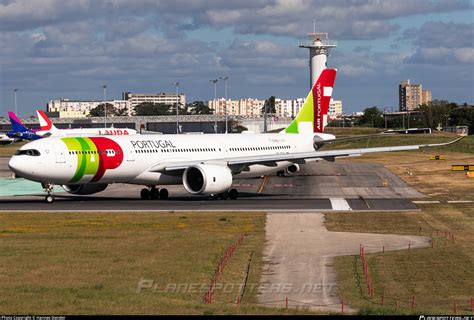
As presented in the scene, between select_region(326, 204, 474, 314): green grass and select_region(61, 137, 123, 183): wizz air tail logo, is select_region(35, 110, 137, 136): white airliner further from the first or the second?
select_region(326, 204, 474, 314): green grass

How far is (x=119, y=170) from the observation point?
55031mm

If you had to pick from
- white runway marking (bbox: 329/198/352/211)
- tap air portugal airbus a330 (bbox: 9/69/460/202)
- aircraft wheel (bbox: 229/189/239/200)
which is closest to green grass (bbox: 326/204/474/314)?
white runway marking (bbox: 329/198/352/211)

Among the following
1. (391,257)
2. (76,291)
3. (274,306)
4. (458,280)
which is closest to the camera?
(274,306)

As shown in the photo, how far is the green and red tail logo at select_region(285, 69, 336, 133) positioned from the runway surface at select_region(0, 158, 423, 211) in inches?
185

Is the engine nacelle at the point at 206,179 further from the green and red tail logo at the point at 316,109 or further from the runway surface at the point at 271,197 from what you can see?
the green and red tail logo at the point at 316,109

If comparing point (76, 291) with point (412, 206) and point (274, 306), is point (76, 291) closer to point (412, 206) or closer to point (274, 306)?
point (274, 306)

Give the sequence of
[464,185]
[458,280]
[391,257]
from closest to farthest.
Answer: [458,280], [391,257], [464,185]

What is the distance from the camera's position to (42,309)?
24328 mm

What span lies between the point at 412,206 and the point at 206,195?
46.3 feet

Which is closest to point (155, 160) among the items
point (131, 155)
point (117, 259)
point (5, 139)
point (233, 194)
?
point (131, 155)

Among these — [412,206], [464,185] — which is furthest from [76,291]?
[464,185]

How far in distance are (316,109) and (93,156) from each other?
23117 millimetres

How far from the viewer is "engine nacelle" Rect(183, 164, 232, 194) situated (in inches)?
2196

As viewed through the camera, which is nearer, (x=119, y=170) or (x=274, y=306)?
(x=274, y=306)
